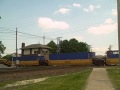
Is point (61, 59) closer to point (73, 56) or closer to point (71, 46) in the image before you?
point (73, 56)

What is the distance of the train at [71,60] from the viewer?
5328 centimetres

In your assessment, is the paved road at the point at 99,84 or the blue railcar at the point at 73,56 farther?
the blue railcar at the point at 73,56

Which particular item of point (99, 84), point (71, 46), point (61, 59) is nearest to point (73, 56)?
point (61, 59)

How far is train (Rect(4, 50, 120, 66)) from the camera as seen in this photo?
5328 cm

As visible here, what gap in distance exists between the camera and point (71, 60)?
59.5 meters

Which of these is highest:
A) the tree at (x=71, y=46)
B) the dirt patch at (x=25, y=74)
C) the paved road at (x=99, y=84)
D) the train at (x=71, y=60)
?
the tree at (x=71, y=46)

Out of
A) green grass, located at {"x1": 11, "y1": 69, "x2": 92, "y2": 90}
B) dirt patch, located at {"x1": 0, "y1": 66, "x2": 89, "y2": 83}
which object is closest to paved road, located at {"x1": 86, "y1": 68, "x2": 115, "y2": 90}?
green grass, located at {"x1": 11, "y1": 69, "x2": 92, "y2": 90}

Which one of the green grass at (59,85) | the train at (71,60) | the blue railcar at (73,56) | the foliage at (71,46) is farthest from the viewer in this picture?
the foliage at (71,46)

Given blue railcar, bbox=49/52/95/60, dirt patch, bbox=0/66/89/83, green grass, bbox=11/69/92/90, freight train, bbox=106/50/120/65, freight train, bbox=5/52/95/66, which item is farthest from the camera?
freight train, bbox=5/52/95/66

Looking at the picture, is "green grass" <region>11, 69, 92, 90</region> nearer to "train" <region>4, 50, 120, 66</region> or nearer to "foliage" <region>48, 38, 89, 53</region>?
"train" <region>4, 50, 120, 66</region>

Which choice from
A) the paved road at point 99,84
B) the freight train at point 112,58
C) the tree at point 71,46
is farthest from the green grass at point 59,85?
the tree at point 71,46

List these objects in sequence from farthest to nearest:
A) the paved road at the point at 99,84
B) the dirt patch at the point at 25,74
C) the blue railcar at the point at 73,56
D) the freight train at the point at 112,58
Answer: the blue railcar at the point at 73,56 < the freight train at the point at 112,58 < the dirt patch at the point at 25,74 < the paved road at the point at 99,84

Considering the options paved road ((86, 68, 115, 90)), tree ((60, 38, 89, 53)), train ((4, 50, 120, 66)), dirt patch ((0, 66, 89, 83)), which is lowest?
dirt patch ((0, 66, 89, 83))

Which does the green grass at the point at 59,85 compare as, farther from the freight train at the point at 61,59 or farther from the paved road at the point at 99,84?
the freight train at the point at 61,59
